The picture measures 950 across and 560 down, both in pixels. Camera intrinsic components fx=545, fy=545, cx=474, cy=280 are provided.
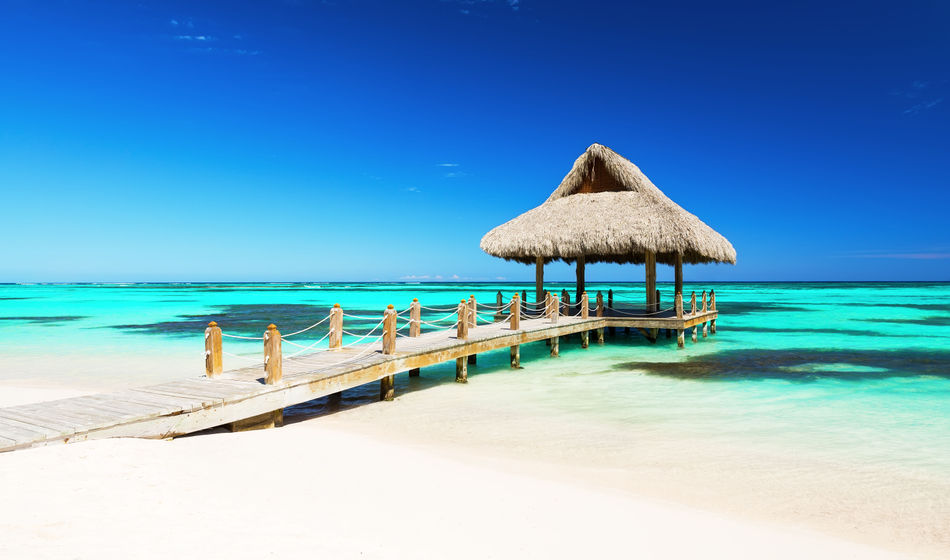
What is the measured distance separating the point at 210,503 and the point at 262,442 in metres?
1.79

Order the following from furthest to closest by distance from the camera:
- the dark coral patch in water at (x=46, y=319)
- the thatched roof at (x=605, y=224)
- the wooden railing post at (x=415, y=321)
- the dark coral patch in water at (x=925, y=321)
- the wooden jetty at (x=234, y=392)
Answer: the dark coral patch in water at (x=46, y=319) → the dark coral patch in water at (x=925, y=321) → the thatched roof at (x=605, y=224) → the wooden railing post at (x=415, y=321) → the wooden jetty at (x=234, y=392)

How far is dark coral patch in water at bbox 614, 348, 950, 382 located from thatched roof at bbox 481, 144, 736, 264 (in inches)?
113

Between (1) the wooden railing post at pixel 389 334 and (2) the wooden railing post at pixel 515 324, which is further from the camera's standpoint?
(2) the wooden railing post at pixel 515 324

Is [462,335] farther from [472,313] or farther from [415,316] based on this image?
[472,313]

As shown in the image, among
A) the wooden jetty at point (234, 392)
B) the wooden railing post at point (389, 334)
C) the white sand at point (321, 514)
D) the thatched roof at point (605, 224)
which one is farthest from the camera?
the thatched roof at point (605, 224)

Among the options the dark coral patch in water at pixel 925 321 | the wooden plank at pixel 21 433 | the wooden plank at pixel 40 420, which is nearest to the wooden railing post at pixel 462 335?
the wooden plank at pixel 40 420

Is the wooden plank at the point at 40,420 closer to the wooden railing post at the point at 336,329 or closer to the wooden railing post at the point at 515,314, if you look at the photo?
the wooden railing post at the point at 336,329

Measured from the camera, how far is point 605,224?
1453 centimetres

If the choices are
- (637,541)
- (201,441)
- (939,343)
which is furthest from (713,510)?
(939,343)

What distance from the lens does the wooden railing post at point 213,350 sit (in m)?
6.51

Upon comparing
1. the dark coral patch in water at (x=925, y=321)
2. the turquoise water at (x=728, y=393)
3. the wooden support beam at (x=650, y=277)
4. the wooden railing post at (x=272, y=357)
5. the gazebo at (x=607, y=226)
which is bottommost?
the dark coral patch in water at (x=925, y=321)

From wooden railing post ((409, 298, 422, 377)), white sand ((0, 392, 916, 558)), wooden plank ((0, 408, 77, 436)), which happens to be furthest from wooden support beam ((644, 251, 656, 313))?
wooden plank ((0, 408, 77, 436))

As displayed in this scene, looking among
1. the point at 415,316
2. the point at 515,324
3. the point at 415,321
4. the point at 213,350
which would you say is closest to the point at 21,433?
the point at 213,350

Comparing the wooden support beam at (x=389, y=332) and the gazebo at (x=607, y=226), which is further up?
the gazebo at (x=607, y=226)
